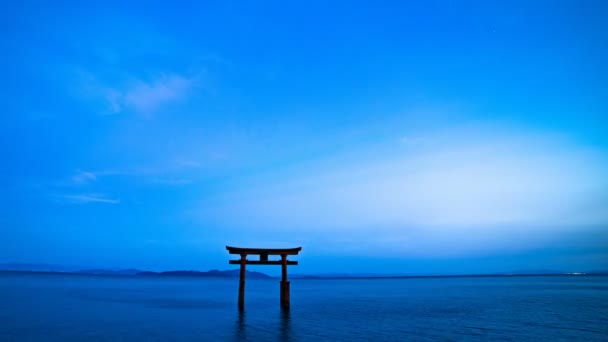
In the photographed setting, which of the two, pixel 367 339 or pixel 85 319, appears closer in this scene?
pixel 367 339

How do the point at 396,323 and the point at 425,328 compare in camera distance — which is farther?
the point at 396,323

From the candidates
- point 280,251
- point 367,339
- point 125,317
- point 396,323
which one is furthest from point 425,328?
point 125,317

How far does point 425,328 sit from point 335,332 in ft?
17.7

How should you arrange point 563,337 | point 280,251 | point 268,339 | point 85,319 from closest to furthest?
1. point 268,339
2. point 563,337
3. point 85,319
4. point 280,251

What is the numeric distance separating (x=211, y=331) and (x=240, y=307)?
9654 mm

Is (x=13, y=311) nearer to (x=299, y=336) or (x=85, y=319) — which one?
(x=85, y=319)

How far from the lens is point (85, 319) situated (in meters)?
22.7

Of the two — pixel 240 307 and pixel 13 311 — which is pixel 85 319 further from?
pixel 240 307

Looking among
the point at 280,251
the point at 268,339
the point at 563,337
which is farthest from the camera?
the point at 280,251

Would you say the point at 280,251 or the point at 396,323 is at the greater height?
the point at 280,251

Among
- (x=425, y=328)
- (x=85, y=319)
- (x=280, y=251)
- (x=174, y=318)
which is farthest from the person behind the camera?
(x=280, y=251)

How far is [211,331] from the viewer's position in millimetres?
18859

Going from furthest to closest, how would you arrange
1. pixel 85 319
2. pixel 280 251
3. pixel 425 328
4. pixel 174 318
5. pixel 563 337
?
pixel 280 251 < pixel 174 318 < pixel 85 319 < pixel 425 328 < pixel 563 337

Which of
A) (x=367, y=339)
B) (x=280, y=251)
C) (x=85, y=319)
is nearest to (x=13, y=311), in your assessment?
(x=85, y=319)
